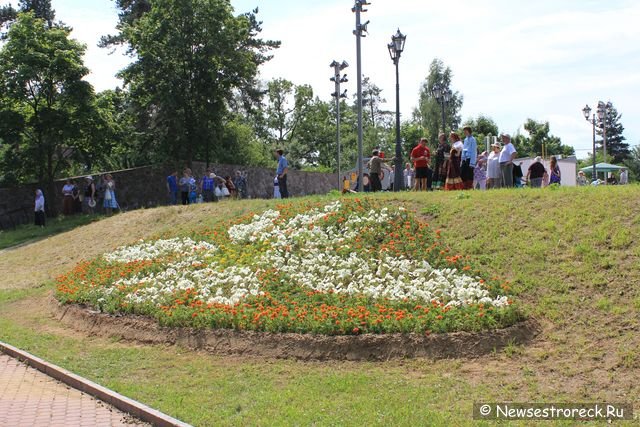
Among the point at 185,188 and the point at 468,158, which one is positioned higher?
the point at 468,158

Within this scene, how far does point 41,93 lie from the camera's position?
27391mm

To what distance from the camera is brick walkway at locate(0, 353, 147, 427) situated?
7.16 m

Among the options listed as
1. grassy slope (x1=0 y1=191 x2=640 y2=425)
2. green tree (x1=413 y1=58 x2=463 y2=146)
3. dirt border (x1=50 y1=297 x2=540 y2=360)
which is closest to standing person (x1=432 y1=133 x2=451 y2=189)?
grassy slope (x1=0 y1=191 x2=640 y2=425)

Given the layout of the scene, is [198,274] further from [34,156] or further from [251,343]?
[34,156]

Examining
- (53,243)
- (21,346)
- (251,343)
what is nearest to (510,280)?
(251,343)

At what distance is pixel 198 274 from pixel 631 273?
7315 mm

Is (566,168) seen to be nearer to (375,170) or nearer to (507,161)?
(375,170)

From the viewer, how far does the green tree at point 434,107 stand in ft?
→ 215

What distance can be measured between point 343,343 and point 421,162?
9.14 m

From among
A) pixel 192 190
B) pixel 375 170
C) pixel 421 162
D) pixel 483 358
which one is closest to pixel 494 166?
pixel 421 162

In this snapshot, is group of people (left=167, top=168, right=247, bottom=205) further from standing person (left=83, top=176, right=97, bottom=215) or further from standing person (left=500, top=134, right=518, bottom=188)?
standing person (left=500, top=134, right=518, bottom=188)

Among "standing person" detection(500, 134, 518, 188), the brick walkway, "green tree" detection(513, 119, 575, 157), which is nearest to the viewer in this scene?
the brick walkway

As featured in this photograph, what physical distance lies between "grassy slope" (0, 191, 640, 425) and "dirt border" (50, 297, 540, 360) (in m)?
0.18

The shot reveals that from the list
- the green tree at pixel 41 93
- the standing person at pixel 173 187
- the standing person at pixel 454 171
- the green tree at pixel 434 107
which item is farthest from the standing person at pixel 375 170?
the green tree at pixel 434 107
